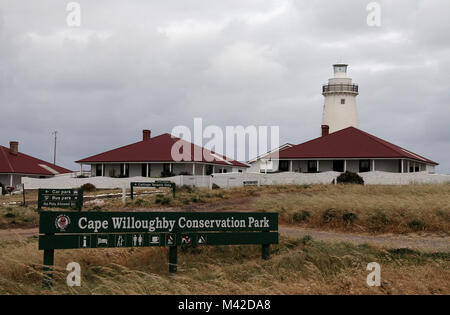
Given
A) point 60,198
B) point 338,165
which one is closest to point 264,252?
point 60,198

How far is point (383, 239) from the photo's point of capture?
14.7 m

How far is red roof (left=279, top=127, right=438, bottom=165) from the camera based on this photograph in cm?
4452

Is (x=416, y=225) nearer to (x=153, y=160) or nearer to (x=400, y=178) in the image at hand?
(x=400, y=178)

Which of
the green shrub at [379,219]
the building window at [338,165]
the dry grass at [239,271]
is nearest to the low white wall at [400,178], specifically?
the building window at [338,165]

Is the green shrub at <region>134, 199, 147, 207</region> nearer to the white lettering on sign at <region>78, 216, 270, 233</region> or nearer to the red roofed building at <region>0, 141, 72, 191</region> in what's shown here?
the white lettering on sign at <region>78, 216, 270, 233</region>

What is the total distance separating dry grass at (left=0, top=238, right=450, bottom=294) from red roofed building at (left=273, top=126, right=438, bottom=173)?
32.8m

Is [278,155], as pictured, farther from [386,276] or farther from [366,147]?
[386,276]

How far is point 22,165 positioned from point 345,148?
31394mm

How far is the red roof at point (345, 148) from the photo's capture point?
146ft

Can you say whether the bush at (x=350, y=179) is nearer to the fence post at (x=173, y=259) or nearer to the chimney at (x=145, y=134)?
the chimney at (x=145, y=134)

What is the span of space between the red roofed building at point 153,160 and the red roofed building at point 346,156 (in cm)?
738

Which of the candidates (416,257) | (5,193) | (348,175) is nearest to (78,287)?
(416,257)

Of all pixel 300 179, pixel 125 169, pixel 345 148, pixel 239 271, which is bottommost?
pixel 239 271

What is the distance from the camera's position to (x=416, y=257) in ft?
35.7
